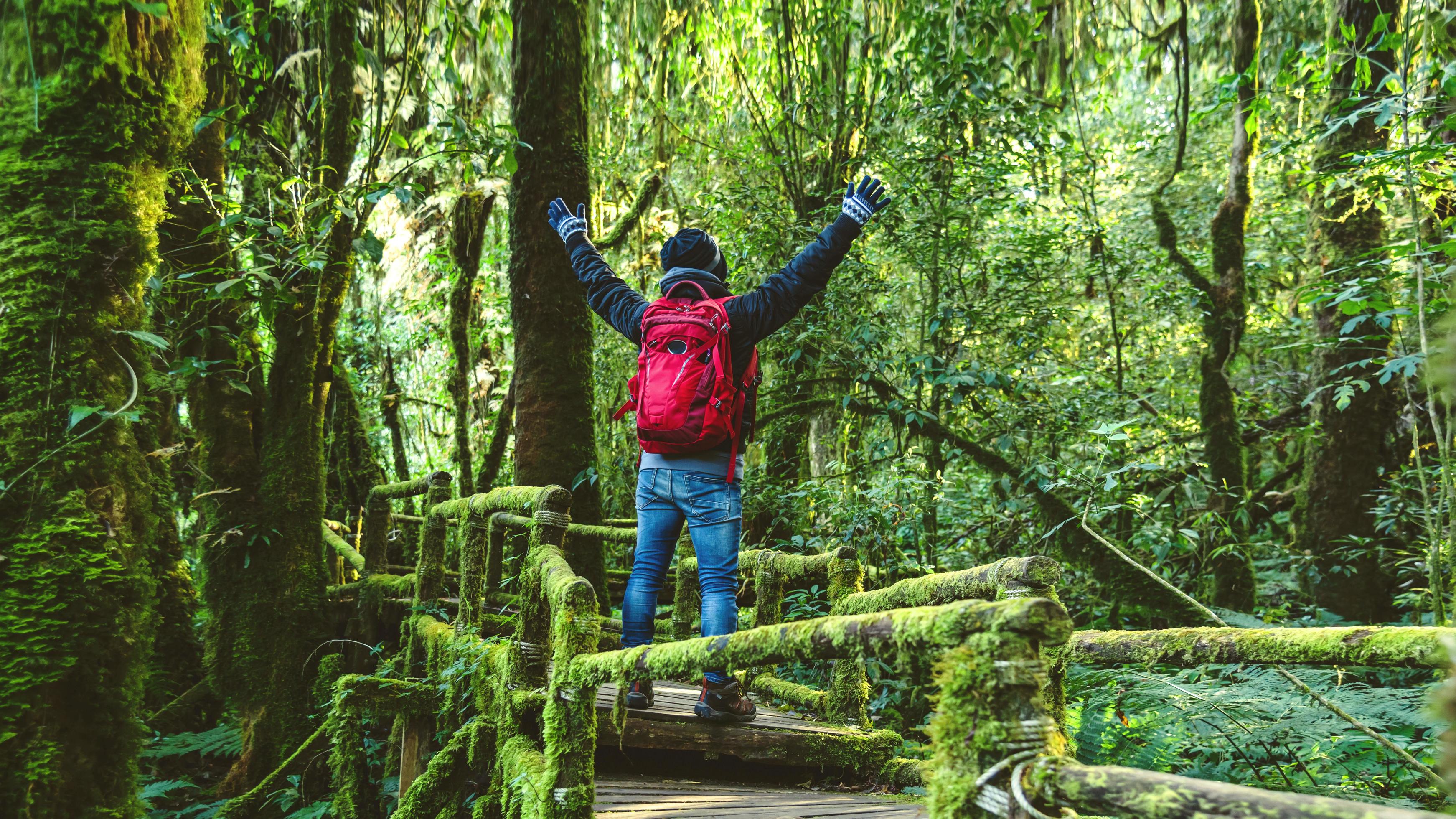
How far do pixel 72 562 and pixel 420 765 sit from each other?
2648 millimetres

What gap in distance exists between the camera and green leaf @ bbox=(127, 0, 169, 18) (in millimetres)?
2932

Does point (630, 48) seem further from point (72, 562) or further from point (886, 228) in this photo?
point (72, 562)

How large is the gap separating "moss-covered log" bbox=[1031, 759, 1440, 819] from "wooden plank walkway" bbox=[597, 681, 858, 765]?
2609 millimetres

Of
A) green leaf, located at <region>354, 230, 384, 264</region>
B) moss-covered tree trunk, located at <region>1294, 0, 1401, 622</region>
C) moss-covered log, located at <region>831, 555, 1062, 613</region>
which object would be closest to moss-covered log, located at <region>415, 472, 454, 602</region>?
green leaf, located at <region>354, 230, 384, 264</region>

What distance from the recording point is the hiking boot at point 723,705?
3.94 meters

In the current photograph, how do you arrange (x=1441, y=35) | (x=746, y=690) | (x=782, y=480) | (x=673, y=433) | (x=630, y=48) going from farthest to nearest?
(x=630, y=48)
(x=782, y=480)
(x=746, y=690)
(x=1441, y=35)
(x=673, y=433)

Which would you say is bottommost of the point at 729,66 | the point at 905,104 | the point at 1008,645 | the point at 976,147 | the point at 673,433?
the point at 1008,645

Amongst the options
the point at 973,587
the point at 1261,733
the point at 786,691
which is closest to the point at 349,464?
the point at 786,691

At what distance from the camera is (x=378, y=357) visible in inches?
520

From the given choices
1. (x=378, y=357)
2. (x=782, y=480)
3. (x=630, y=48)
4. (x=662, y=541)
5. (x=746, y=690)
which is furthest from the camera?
(x=378, y=357)

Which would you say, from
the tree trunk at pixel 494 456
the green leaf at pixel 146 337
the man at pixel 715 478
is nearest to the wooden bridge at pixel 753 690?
the man at pixel 715 478

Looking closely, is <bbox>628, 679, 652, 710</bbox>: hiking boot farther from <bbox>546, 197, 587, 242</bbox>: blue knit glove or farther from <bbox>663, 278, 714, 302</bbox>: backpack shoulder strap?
<bbox>546, 197, 587, 242</bbox>: blue knit glove

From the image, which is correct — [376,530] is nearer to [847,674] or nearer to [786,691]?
[786,691]

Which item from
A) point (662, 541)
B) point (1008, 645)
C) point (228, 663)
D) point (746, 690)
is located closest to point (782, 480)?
point (746, 690)
